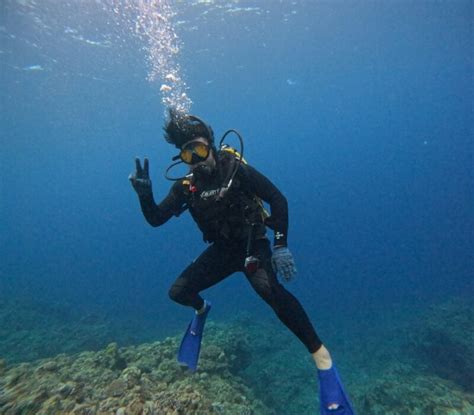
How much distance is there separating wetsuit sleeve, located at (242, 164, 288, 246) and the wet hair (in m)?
0.72

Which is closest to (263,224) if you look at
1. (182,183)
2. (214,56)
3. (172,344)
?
(182,183)

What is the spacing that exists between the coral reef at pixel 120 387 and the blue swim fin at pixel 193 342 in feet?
1.08

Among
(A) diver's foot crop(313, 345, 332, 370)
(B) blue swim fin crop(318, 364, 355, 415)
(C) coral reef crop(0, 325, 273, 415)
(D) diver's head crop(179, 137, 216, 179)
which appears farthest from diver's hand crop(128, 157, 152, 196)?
(B) blue swim fin crop(318, 364, 355, 415)

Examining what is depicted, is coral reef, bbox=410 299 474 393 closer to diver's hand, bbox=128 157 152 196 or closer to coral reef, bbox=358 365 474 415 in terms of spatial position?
coral reef, bbox=358 365 474 415

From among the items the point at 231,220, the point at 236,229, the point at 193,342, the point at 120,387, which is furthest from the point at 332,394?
the point at 120,387

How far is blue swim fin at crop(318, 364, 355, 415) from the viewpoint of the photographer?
305 centimetres

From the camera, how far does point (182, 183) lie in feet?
13.4

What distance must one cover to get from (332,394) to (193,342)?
2.56 m

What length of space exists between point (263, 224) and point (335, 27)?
27.3m

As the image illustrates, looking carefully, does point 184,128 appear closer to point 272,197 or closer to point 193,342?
point 272,197

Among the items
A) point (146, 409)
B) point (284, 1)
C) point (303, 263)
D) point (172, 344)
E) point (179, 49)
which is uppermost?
point (284, 1)

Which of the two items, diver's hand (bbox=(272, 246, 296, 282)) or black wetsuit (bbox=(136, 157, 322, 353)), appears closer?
black wetsuit (bbox=(136, 157, 322, 353))

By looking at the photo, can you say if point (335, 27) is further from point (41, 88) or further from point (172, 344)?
point (172, 344)

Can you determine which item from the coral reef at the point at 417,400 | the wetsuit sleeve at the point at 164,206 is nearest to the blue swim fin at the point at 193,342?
the wetsuit sleeve at the point at 164,206
